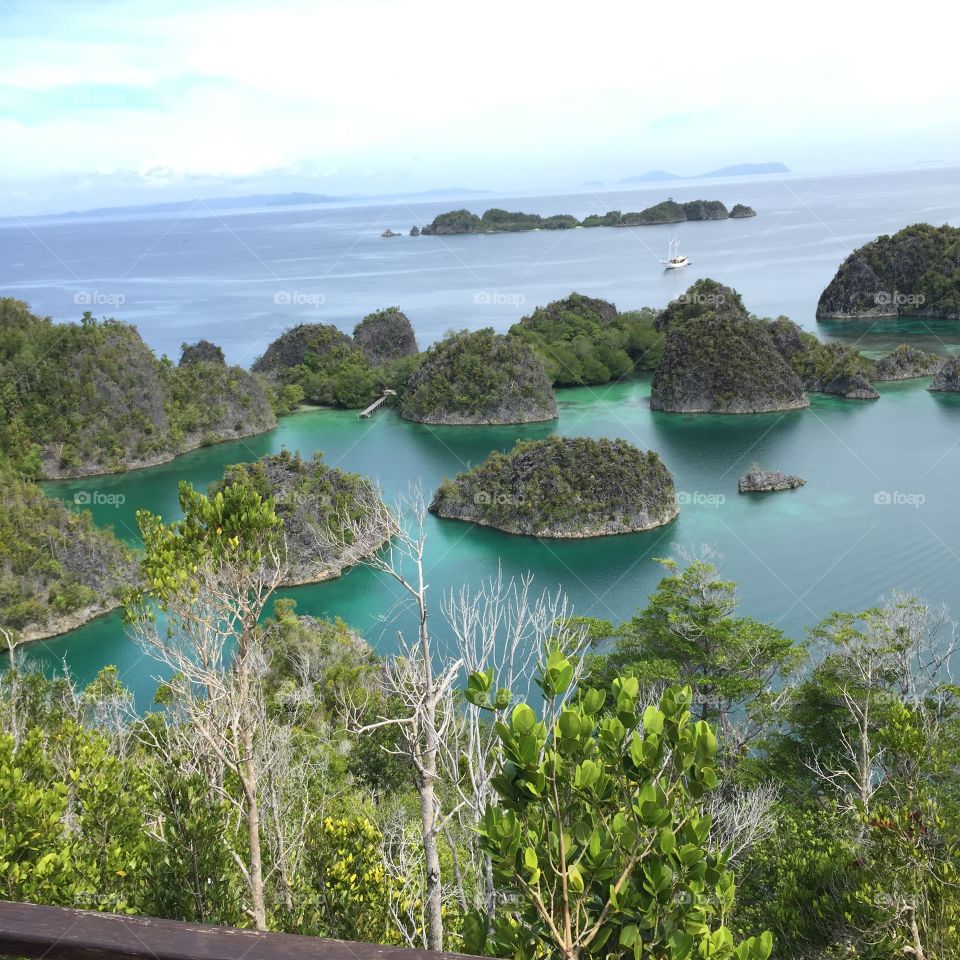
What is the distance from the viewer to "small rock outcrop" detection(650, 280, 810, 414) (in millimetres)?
39531

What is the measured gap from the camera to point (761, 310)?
64.0 metres

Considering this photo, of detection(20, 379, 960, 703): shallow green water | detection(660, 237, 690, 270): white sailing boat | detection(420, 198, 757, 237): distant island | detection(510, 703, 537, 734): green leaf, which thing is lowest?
detection(20, 379, 960, 703): shallow green water

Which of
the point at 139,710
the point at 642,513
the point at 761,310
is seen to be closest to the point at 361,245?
the point at 761,310

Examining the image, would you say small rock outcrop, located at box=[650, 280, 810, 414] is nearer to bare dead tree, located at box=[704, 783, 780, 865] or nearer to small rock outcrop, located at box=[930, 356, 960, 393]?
small rock outcrop, located at box=[930, 356, 960, 393]

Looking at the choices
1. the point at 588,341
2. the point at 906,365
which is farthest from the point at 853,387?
the point at 588,341

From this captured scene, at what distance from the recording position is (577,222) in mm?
141000

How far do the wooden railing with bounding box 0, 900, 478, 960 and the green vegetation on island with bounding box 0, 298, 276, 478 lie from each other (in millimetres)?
35068

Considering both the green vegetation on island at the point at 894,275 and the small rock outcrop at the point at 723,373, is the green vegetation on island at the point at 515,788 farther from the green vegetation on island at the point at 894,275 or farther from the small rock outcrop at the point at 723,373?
the green vegetation on island at the point at 894,275

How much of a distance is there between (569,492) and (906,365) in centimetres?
2535

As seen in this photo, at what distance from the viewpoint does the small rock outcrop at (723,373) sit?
1556 inches

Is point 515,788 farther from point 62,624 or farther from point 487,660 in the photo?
point 62,624

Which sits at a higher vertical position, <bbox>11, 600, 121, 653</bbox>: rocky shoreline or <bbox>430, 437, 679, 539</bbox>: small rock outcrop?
<bbox>430, 437, 679, 539</bbox>: small rock outcrop

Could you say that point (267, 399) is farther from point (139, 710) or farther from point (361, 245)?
point (361, 245)

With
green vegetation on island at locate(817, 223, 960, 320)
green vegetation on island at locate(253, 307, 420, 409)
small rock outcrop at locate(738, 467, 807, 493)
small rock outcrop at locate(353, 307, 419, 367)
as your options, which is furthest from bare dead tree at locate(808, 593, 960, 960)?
green vegetation on island at locate(817, 223, 960, 320)
